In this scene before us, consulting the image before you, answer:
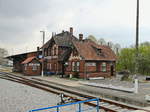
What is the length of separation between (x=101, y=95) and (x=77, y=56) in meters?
14.0

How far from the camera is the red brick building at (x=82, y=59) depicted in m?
26.8

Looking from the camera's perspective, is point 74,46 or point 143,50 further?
point 143,50

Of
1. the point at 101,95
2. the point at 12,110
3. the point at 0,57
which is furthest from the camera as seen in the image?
the point at 0,57

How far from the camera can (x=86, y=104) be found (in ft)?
37.6

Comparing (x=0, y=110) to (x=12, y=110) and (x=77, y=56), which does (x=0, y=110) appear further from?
(x=77, y=56)

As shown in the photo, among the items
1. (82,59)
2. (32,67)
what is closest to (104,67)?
(82,59)

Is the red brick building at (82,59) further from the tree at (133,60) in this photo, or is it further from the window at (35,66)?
the tree at (133,60)

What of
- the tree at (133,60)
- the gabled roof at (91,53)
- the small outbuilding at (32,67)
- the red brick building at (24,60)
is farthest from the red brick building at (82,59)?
the tree at (133,60)

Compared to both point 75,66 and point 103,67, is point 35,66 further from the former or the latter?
point 103,67

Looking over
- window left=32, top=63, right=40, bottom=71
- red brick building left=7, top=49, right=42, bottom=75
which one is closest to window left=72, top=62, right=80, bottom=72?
window left=32, top=63, right=40, bottom=71

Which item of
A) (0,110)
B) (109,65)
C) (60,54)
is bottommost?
(0,110)

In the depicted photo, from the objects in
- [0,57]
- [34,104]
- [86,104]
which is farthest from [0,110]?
[0,57]

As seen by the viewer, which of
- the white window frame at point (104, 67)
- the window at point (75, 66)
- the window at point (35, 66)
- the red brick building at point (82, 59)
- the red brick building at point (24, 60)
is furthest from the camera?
the window at point (35, 66)

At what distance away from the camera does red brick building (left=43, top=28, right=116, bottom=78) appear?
2681 centimetres
